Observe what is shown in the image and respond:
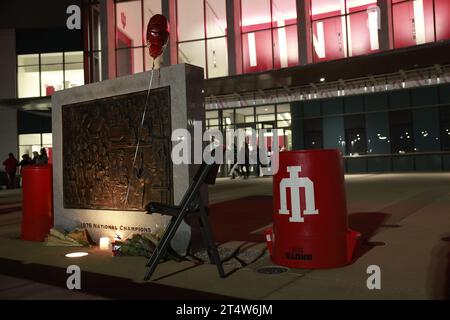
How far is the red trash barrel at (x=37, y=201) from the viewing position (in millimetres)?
7727

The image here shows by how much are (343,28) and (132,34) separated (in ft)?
40.1

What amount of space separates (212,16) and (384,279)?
22625mm

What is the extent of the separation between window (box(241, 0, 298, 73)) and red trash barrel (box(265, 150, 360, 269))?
742 inches

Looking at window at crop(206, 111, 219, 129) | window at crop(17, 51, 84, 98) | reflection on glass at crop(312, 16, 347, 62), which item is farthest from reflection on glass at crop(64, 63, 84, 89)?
reflection on glass at crop(312, 16, 347, 62)

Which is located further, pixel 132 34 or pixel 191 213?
pixel 132 34

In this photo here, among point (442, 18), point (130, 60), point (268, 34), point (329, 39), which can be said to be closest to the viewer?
point (442, 18)

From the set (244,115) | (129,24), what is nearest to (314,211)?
(244,115)

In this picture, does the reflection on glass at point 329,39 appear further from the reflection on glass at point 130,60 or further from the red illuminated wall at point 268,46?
the reflection on glass at point 130,60

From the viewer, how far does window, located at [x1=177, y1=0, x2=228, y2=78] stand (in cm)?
2452

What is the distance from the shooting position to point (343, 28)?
73.6 feet

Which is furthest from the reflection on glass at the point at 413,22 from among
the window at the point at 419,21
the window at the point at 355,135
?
the window at the point at 355,135

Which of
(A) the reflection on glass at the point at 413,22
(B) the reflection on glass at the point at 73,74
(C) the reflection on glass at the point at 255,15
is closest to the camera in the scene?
(A) the reflection on glass at the point at 413,22

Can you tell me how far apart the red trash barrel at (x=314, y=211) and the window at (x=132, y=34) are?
2223cm

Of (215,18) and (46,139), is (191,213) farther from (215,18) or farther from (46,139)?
(46,139)
